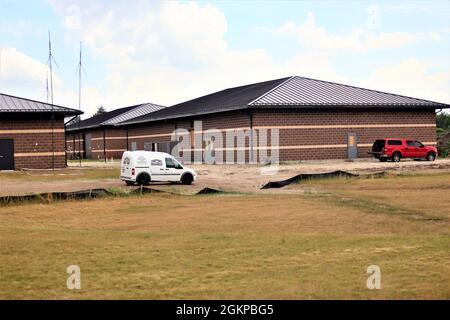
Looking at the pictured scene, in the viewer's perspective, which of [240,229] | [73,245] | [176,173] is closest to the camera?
[73,245]

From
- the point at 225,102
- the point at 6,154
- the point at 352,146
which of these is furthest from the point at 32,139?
the point at 352,146

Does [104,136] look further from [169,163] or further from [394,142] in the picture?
[169,163]

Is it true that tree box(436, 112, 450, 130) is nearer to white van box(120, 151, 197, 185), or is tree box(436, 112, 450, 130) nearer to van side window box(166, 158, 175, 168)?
white van box(120, 151, 197, 185)

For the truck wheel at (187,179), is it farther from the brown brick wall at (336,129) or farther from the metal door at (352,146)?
the metal door at (352,146)

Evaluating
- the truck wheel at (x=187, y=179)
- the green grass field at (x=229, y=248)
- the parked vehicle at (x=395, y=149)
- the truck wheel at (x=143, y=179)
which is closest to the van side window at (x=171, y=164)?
the truck wheel at (x=187, y=179)

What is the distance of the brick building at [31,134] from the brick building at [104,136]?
967 inches

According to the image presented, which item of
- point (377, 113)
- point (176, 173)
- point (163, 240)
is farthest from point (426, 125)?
point (163, 240)

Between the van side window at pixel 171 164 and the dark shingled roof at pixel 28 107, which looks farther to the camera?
the dark shingled roof at pixel 28 107

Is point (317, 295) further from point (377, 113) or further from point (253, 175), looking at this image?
point (377, 113)

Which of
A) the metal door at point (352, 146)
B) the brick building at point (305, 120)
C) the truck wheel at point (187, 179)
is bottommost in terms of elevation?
the truck wheel at point (187, 179)

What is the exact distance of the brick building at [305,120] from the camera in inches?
1783

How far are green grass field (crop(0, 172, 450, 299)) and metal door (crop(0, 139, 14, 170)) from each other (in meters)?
23.5

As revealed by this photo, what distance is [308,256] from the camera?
432 inches
